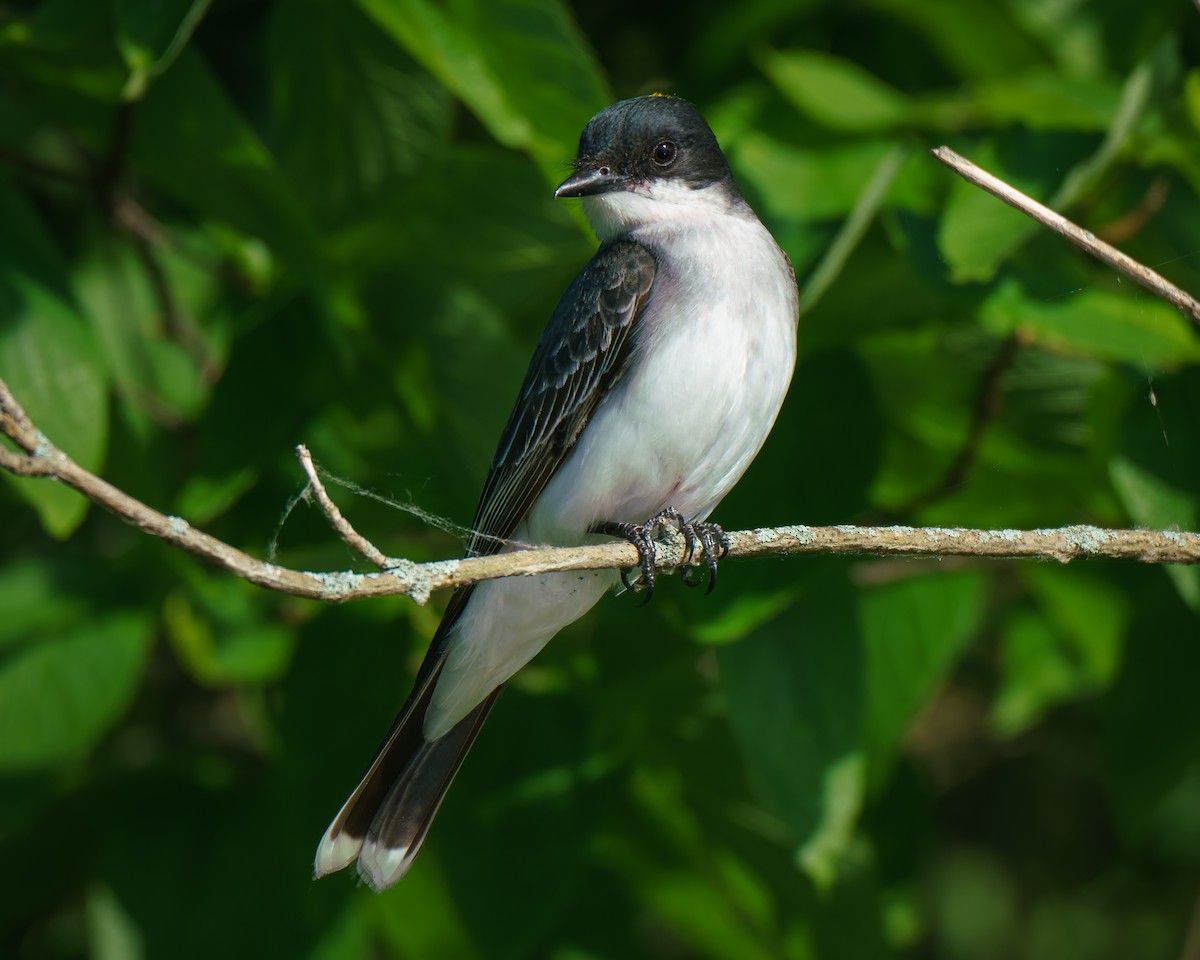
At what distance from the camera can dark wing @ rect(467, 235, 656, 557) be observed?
331cm

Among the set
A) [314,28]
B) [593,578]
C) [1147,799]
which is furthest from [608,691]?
[314,28]

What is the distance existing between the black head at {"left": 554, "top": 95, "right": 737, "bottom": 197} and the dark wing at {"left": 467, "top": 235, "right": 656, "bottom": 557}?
0.77 ft

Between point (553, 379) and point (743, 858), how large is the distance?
144 centimetres

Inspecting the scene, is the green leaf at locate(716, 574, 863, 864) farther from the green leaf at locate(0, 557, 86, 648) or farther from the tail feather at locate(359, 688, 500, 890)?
the green leaf at locate(0, 557, 86, 648)

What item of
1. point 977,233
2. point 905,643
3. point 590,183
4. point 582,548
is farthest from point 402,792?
point 977,233

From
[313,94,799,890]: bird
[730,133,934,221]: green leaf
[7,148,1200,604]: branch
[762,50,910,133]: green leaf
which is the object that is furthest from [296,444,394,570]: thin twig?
[762,50,910,133]: green leaf

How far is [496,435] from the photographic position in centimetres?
350

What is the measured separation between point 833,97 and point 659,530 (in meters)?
1.24

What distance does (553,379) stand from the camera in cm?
336

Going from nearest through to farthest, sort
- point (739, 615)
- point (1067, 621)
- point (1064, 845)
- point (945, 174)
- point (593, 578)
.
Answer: point (739, 615)
point (593, 578)
point (945, 174)
point (1067, 621)
point (1064, 845)

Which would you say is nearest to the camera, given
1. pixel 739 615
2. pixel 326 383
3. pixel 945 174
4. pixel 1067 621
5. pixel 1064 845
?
pixel 739 615

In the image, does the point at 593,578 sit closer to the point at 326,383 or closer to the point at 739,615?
the point at 739,615

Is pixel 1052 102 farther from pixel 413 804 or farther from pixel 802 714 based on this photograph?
pixel 413 804

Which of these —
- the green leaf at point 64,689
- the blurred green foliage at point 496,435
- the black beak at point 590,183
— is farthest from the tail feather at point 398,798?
the black beak at point 590,183
